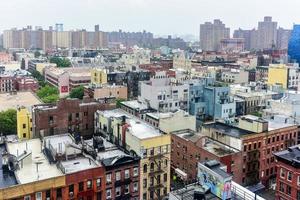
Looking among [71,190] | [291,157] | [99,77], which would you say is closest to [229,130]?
[291,157]

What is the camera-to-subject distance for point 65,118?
68.7m

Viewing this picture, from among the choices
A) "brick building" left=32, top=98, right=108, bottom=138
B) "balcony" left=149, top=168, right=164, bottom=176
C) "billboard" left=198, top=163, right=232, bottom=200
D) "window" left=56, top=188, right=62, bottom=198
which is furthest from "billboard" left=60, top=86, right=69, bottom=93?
"billboard" left=198, top=163, right=232, bottom=200

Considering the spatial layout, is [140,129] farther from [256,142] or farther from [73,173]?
[256,142]

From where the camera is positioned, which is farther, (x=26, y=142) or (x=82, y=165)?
(x=26, y=142)

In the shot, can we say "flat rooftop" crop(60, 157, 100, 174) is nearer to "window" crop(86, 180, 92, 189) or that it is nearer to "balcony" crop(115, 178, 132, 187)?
"window" crop(86, 180, 92, 189)

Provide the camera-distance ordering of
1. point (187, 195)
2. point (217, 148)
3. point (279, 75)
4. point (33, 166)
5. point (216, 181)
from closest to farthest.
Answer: point (187, 195)
point (216, 181)
point (33, 166)
point (217, 148)
point (279, 75)

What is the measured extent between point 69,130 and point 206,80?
2023 inches

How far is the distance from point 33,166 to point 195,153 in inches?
1057

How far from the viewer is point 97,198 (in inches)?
1905

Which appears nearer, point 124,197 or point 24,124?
point 124,197

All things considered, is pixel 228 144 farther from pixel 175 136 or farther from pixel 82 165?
pixel 82 165

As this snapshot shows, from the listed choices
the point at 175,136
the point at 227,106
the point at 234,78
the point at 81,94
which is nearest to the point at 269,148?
the point at 175,136

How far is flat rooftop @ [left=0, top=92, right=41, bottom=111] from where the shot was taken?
103m

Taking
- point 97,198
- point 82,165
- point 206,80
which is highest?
point 206,80
